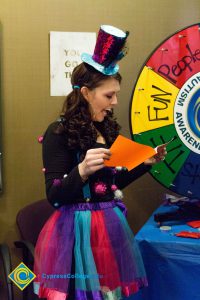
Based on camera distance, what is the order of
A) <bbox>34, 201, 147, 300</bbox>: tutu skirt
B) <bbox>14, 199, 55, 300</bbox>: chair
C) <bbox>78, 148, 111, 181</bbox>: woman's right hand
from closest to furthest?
<bbox>78, 148, 111, 181</bbox>: woman's right hand
<bbox>34, 201, 147, 300</bbox>: tutu skirt
<bbox>14, 199, 55, 300</bbox>: chair

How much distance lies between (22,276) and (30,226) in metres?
0.39

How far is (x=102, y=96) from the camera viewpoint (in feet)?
3.66

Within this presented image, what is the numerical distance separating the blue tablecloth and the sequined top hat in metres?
0.62

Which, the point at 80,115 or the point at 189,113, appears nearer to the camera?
the point at 80,115

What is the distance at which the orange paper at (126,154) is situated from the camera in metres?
1.00

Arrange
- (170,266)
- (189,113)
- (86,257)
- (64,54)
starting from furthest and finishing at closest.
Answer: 1. (64,54)
2. (189,113)
3. (170,266)
4. (86,257)

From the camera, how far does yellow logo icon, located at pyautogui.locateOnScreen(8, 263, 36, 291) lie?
3.74 feet

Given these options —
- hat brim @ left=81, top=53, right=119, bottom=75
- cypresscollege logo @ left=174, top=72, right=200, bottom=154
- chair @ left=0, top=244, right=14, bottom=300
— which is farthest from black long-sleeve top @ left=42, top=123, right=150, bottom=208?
cypresscollege logo @ left=174, top=72, right=200, bottom=154

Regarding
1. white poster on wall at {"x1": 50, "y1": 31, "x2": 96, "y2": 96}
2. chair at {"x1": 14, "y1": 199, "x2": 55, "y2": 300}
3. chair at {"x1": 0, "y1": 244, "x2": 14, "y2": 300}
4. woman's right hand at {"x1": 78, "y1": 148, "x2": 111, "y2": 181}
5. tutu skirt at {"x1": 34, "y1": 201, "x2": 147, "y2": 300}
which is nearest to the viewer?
woman's right hand at {"x1": 78, "y1": 148, "x2": 111, "y2": 181}

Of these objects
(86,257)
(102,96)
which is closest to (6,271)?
(86,257)

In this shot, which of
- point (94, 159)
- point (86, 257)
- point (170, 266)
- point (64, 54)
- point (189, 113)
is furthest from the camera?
point (64, 54)

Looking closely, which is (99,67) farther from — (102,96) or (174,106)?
(174,106)

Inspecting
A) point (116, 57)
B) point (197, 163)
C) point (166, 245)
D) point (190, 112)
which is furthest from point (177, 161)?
point (116, 57)

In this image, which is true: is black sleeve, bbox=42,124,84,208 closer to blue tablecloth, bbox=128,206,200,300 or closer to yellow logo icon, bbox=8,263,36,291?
yellow logo icon, bbox=8,263,36,291
